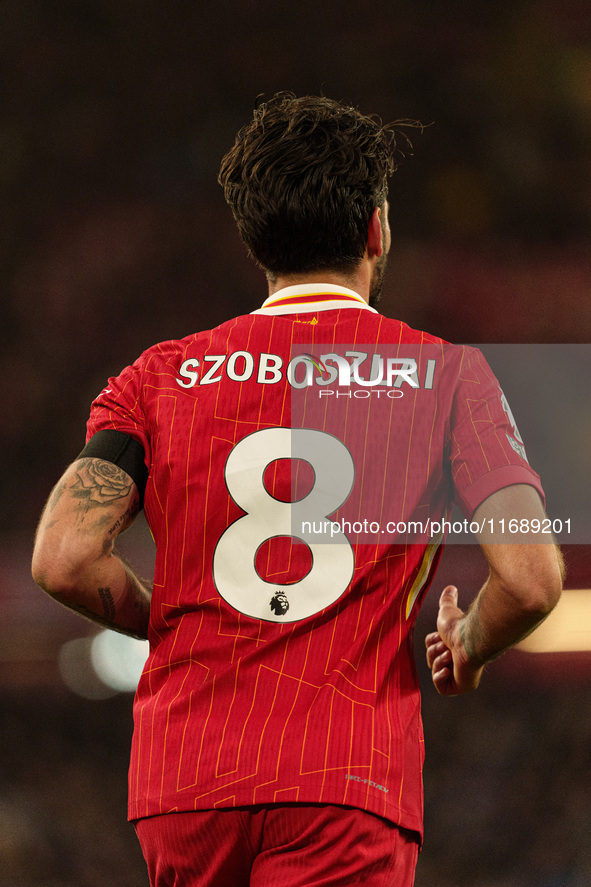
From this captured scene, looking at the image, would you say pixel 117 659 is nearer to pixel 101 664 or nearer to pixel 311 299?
pixel 101 664

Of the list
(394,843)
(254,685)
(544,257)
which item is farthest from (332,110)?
(544,257)

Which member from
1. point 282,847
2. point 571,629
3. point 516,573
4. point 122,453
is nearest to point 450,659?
point 516,573

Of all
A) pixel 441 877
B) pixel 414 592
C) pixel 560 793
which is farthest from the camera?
pixel 560 793

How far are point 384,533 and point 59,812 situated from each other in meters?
3.00

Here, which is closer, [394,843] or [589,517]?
[394,843]

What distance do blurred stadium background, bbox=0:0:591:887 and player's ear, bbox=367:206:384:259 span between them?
2.99 metres

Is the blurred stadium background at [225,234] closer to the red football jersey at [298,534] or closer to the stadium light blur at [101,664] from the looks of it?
the stadium light blur at [101,664]

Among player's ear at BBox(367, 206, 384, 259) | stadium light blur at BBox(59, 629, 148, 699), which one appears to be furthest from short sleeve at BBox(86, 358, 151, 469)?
stadium light blur at BBox(59, 629, 148, 699)

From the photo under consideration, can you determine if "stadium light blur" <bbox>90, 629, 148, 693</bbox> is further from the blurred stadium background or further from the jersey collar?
the jersey collar

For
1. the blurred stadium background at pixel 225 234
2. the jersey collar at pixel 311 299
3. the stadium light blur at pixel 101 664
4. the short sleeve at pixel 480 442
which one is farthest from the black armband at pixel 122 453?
the stadium light blur at pixel 101 664

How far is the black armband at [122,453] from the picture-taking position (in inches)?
35.4

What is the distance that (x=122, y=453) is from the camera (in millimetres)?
903

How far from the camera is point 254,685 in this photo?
0.79 metres

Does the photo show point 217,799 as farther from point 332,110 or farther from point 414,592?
point 332,110
